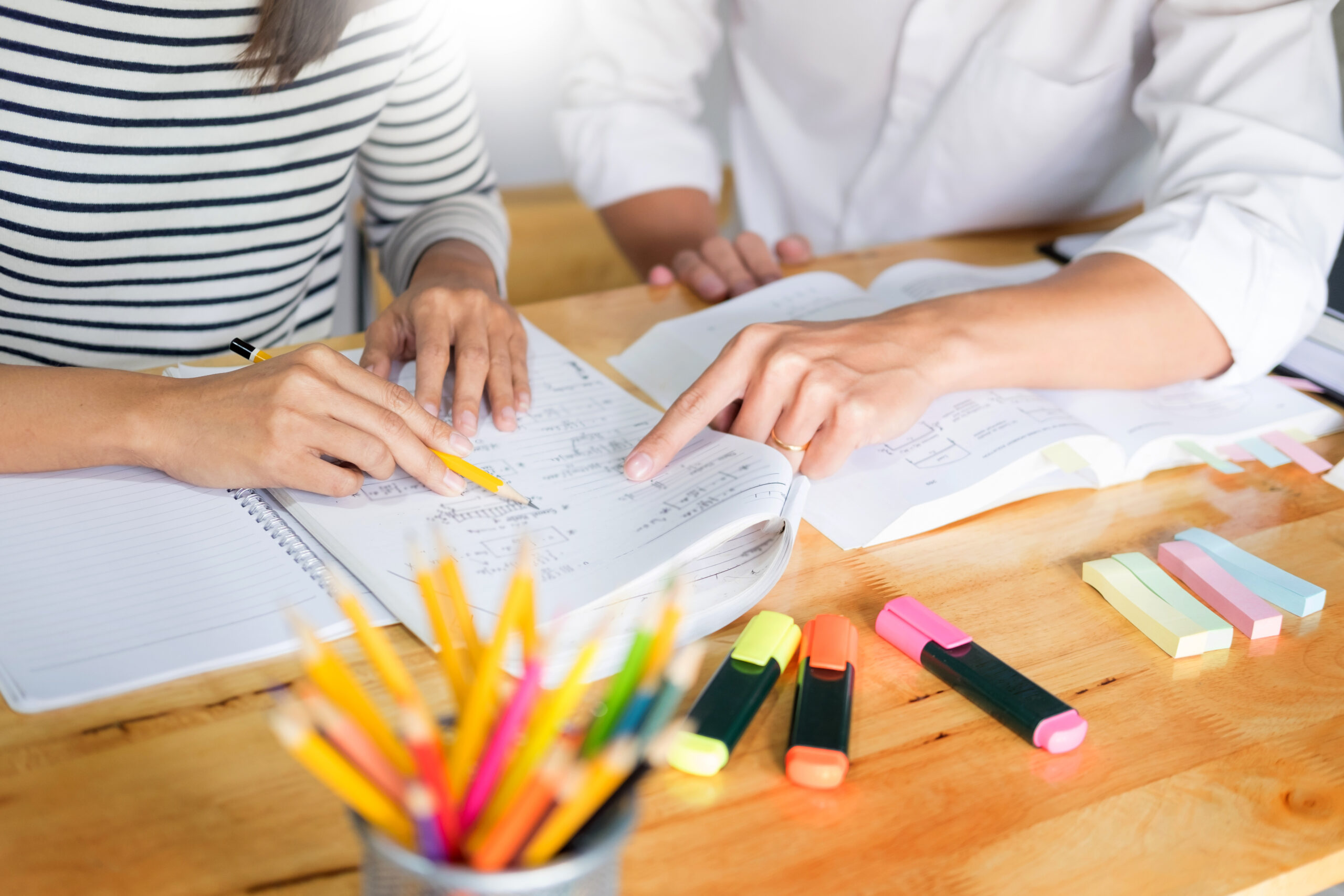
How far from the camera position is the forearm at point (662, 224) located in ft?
3.78

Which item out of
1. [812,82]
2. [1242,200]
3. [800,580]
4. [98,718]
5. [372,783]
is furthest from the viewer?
[812,82]

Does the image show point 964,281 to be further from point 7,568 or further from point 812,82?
point 7,568

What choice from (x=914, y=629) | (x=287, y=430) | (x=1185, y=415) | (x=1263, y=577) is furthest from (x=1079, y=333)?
(x=287, y=430)

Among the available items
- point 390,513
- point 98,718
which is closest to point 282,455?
point 390,513

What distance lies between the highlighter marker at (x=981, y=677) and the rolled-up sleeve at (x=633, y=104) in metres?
0.78

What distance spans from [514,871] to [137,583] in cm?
36

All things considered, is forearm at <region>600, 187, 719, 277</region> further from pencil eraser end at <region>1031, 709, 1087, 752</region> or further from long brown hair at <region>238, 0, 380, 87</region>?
pencil eraser end at <region>1031, 709, 1087, 752</region>

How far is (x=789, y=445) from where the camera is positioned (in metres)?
0.67

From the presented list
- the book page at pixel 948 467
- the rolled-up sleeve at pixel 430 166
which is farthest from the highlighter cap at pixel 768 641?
the rolled-up sleeve at pixel 430 166

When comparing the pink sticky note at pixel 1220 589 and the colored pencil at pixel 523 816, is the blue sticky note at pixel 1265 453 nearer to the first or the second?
the pink sticky note at pixel 1220 589

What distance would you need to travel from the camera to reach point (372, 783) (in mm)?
249

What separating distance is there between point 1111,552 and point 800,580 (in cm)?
21

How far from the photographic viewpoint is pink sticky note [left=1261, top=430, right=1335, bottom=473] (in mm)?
727

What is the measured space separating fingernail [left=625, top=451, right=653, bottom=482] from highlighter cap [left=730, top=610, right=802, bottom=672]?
14 centimetres
